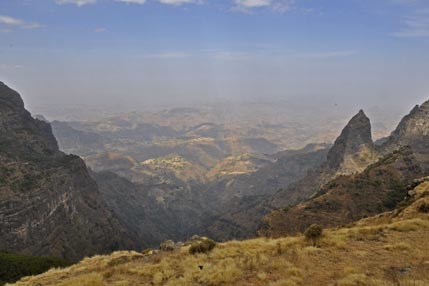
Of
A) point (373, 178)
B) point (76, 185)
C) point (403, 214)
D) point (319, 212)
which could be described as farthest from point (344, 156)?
point (403, 214)

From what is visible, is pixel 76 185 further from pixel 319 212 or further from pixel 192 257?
pixel 192 257

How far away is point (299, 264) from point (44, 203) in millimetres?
128090

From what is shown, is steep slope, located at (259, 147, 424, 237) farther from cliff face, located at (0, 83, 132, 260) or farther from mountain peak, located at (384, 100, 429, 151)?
mountain peak, located at (384, 100, 429, 151)

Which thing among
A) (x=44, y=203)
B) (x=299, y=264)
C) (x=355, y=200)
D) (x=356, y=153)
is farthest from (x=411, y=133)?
(x=299, y=264)

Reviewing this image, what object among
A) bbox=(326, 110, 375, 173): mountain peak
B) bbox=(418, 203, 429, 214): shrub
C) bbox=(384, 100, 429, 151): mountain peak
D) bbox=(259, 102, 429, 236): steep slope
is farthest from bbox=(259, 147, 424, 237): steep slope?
bbox=(384, 100, 429, 151): mountain peak

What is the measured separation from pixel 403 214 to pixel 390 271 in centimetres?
1529

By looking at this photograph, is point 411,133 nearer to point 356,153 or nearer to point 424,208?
point 356,153

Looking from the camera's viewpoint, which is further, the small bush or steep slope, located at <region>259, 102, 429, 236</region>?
steep slope, located at <region>259, 102, 429, 236</region>

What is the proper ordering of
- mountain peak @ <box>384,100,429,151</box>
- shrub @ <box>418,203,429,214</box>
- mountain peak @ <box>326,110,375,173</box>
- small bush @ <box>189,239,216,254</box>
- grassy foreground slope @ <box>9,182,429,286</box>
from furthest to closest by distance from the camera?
mountain peak @ <box>384,100,429,151</box>
mountain peak @ <box>326,110,375,173</box>
shrub @ <box>418,203,429,214</box>
small bush @ <box>189,239,216,254</box>
grassy foreground slope @ <box>9,182,429,286</box>

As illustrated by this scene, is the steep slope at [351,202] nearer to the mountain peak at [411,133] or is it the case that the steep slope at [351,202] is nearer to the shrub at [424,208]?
the shrub at [424,208]

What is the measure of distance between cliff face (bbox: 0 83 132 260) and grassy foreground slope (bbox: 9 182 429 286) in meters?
102

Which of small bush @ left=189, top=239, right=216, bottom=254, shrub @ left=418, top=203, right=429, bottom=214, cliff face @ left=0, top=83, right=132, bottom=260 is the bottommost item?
cliff face @ left=0, top=83, right=132, bottom=260

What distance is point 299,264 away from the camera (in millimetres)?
19734

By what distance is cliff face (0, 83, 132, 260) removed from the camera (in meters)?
116
